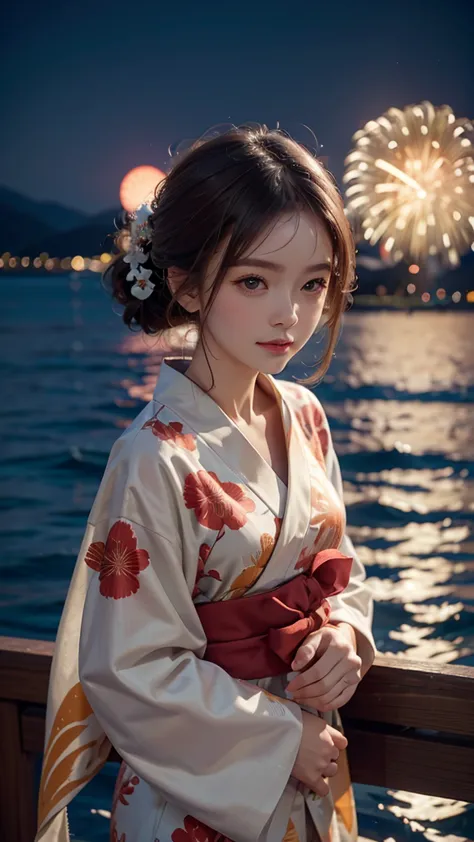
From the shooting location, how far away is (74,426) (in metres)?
8.02

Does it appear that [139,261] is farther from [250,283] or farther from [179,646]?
[179,646]

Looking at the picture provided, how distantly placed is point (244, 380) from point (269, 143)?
11.5 inches

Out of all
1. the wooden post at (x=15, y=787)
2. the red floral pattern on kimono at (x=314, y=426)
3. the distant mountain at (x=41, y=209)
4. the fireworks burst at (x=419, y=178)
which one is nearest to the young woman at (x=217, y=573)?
the red floral pattern on kimono at (x=314, y=426)

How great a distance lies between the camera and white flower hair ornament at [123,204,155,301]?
43.3 inches

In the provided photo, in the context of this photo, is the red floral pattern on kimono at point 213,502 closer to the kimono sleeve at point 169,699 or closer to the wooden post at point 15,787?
the kimono sleeve at point 169,699

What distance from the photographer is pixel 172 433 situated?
39.3 inches

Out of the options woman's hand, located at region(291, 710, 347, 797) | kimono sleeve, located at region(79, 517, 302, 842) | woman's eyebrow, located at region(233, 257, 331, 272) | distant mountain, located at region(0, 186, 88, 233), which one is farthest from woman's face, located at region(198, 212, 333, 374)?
distant mountain, located at region(0, 186, 88, 233)

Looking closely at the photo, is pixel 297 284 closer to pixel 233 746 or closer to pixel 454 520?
pixel 233 746

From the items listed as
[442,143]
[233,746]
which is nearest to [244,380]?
[233,746]

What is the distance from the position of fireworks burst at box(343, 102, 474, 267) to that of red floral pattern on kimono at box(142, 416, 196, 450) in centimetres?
320

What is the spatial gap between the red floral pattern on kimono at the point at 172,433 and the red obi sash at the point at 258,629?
189mm

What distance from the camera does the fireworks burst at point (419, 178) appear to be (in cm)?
412

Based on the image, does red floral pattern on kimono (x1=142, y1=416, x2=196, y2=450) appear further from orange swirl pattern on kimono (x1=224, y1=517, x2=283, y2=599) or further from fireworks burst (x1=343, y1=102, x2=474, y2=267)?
fireworks burst (x1=343, y1=102, x2=474, y2=267)

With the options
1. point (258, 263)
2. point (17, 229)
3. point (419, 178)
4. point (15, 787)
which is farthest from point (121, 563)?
point (17, 229)
